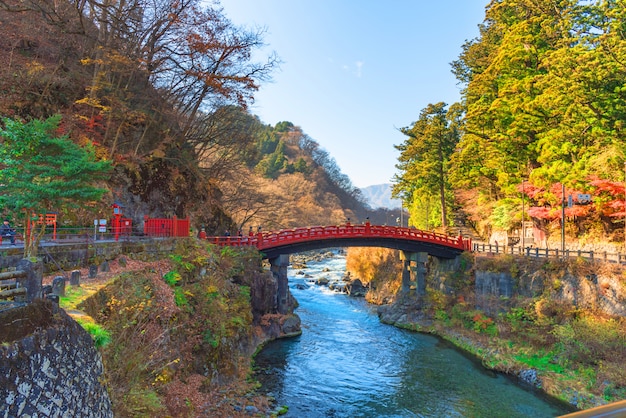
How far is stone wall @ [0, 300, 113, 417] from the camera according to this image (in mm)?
4922

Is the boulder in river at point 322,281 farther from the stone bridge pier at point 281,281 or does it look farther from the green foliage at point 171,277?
the green foliage at point 171,277

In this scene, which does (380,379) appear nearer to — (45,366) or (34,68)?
(45,366)

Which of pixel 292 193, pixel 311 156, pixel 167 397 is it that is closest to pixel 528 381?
pixel 167 397

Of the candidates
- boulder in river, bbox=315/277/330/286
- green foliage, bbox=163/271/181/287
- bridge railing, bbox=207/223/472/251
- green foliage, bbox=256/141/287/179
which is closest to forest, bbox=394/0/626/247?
bridge railing, bbox=207/223/472/251

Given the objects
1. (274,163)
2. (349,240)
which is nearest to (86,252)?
(349,240)

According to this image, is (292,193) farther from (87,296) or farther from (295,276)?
(87,296)

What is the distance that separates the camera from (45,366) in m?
5.46

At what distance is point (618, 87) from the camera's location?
2323cm

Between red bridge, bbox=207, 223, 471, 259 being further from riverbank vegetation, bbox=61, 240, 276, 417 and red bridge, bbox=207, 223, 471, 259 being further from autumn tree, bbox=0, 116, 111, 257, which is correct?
autumn tree, bbox=0, 116, 111, 257

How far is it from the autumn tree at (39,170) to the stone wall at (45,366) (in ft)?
23.1

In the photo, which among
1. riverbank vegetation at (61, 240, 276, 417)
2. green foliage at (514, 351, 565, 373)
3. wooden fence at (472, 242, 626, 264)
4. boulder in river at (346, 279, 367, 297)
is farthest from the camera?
boulder in river at (346, 279, 367, 297)

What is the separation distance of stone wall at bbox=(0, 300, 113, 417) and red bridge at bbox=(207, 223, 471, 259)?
18576 millimetres

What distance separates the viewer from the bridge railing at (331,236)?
2566 centimetres

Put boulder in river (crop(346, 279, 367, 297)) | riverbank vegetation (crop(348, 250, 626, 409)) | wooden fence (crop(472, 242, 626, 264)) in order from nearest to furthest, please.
→ riverbank vegetation (crop(348, 250, 626, 409))
wooden fence (crop(472, 242, 626, 264))
boulder in river (crop(346, 279, 367, 297))
